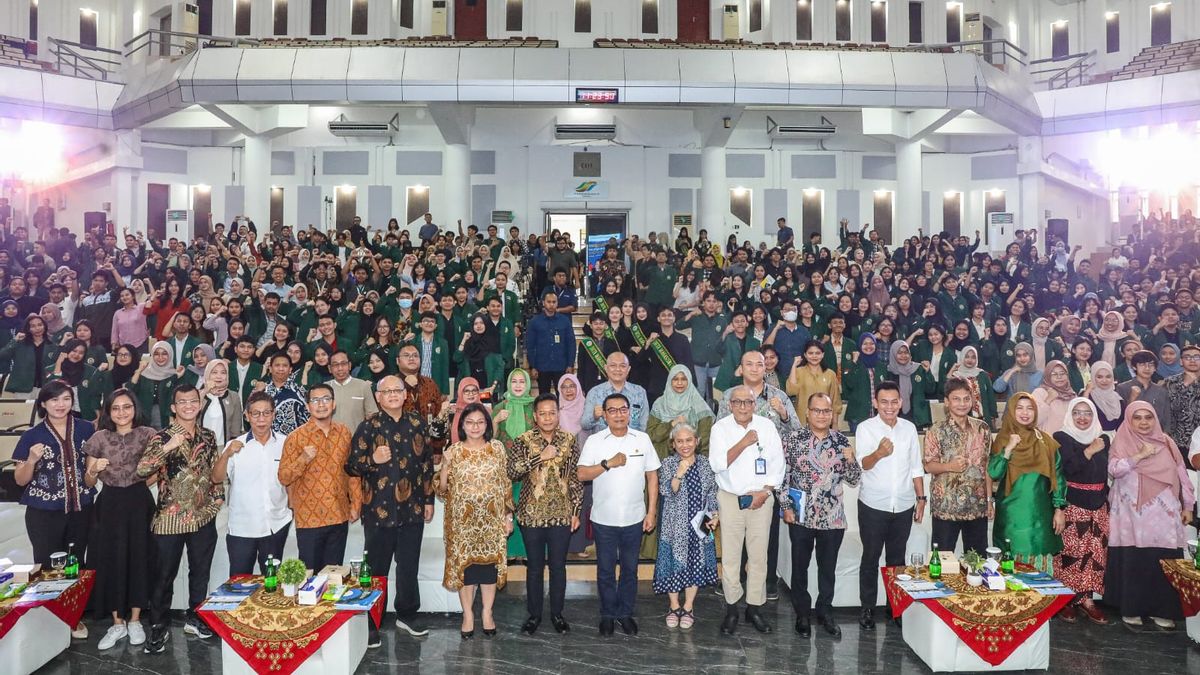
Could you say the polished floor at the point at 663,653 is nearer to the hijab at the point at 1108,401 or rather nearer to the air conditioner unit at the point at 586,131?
the hijab at the point at 1108,401

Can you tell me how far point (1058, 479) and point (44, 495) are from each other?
6725 mm

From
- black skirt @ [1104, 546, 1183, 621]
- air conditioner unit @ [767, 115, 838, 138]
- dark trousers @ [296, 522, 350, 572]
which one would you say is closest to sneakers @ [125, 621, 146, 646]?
dark trousers @ [296, 522, 350, 572]

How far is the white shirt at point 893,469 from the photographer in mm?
6035

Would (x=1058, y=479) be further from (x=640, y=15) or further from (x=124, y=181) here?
(x=124, y=181)

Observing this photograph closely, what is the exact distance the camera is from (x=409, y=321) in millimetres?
9992

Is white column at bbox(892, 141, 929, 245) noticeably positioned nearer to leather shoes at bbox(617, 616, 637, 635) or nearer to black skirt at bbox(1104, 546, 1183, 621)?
black skirt at bbox(1104, 546, 1183, 621)

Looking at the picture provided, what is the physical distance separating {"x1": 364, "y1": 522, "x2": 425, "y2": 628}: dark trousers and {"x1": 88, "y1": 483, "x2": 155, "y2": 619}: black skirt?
1.42m

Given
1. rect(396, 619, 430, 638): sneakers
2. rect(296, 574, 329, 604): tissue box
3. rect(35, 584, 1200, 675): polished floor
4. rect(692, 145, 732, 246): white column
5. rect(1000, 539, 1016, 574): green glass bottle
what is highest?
rect(692, 145, 732, 246): white column

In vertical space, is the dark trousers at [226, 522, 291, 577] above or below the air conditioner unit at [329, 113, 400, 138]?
below

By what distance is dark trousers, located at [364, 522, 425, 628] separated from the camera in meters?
5.97

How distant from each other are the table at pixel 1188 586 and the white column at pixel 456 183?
17101 mm

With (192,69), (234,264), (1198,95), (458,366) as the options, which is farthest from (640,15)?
(458,366)

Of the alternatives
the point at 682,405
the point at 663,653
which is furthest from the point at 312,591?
the point at 682,405

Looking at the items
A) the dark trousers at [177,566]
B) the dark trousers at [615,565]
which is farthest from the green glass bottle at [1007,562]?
the dark trousers at [177,566]
